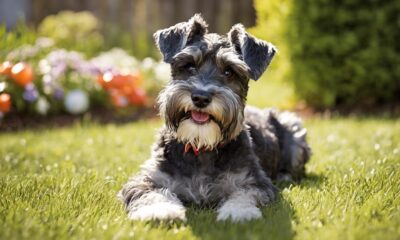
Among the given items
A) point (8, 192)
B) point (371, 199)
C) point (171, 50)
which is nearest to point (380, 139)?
point (371, 199)

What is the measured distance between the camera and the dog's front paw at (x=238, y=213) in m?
4.23

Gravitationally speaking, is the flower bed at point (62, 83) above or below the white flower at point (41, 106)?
above

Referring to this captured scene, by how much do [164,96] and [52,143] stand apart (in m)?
3.64

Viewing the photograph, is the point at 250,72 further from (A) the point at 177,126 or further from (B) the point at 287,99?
(B) the point at 287,99

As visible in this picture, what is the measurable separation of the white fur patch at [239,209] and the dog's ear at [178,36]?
1459 millimetres

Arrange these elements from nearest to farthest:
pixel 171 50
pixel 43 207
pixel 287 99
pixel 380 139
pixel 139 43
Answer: pixel 43 207, pixel 171 50, pixel 380 139, pixel 287 99, pixel 139 43

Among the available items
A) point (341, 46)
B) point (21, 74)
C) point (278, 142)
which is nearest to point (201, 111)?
point (278, 142)

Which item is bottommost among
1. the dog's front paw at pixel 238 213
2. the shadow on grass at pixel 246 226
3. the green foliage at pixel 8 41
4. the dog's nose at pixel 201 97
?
the shadow on grass at pixel 246 226

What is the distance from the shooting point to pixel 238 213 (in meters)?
4.28

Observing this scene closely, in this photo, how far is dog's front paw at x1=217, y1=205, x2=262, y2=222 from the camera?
423cm

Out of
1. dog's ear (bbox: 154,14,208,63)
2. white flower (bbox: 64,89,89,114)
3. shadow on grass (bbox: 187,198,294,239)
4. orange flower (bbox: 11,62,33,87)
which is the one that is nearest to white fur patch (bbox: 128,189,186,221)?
shadow on grass (bbox: 187,198,294,239)

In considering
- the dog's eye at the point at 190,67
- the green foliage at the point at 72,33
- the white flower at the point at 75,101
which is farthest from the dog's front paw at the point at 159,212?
the green foliage at the point at 72,33

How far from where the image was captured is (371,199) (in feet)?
15.3

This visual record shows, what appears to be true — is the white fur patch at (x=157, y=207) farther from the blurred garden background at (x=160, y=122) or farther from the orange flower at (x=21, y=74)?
the orange flower at (x=21, y=74)
